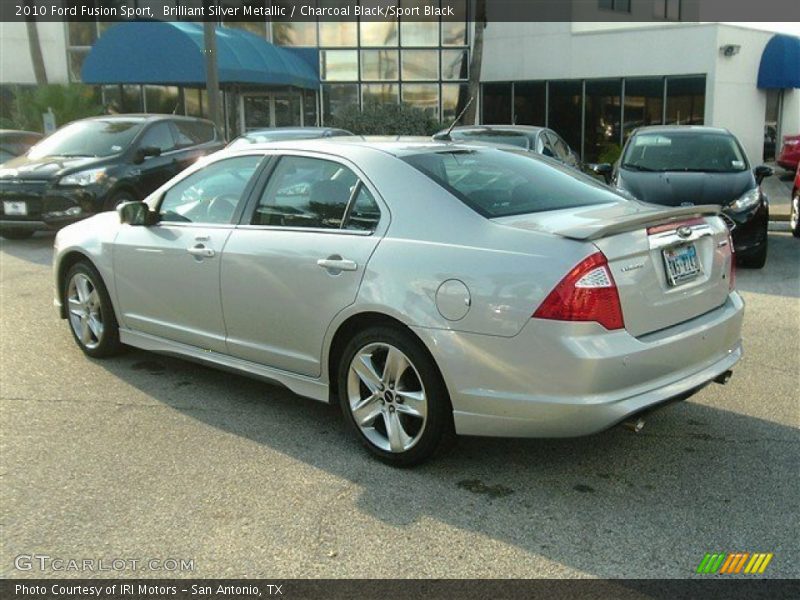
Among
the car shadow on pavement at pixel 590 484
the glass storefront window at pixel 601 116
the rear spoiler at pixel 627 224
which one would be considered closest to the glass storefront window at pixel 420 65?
the glass storefront window at pixel 601 116

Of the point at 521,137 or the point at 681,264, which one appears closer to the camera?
the point at 681,264

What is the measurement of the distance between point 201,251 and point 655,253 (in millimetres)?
2580

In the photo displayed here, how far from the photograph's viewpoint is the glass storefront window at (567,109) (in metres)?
25.5

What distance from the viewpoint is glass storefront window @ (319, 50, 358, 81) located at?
27.1m

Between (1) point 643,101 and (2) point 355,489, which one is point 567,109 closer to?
(1) point 643,101

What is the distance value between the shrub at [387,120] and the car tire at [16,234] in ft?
42.9

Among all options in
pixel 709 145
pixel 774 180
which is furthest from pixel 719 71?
pixel 709 145

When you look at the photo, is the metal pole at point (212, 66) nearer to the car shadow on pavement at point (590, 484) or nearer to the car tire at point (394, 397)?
the car shadow on pavement at point (590, 484)

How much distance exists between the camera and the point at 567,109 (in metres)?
25.8

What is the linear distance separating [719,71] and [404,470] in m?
22.6

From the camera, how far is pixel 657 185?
31.1 feet

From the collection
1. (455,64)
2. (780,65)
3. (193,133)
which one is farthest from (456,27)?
(193,133)

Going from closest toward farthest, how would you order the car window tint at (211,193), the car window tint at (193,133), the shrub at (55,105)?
the car window tint at (211,193), the car window tint at (193,133), the shrub at (55,105)
